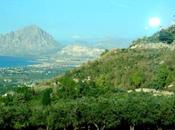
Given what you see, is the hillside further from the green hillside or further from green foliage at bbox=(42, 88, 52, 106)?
green foliage at bbox=(42, 88, 52, 106)

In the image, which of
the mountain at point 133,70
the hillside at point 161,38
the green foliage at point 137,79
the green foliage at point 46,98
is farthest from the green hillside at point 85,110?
the hillside at point 161,38

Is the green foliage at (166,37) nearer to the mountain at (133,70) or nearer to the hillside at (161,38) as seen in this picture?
the hillside at (161,38)

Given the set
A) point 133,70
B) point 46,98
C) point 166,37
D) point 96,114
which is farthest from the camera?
point 166,37

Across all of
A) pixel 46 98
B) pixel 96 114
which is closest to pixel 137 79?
pixel 46 98

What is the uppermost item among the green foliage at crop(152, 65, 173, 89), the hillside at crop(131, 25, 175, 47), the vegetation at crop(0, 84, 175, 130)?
the hillside at crop(131, 25, 175, 47)

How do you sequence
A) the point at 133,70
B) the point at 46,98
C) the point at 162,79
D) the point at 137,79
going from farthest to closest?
1. the point at 133,70
2. the point at 137,79
3. the point at 162,79
4. the point at 46,98

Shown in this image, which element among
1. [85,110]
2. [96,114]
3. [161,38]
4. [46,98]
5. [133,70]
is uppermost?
[161,38]

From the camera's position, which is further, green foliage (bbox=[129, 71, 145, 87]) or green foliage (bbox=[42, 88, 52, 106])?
green foliage (bbox=[129, 71, 145, 87])

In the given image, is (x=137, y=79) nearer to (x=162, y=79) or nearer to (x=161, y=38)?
(x=162, y=79)

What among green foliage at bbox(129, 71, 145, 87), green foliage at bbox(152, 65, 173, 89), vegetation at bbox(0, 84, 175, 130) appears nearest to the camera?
vegetation at bbox(0, 84, 175, 130)

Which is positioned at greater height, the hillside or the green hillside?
the hillside

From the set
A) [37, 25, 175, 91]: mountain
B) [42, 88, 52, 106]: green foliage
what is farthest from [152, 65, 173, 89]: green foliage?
[42, 88, 52, 106]: green foliage

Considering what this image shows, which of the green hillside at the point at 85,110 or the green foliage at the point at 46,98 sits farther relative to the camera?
the green foliage at the point at 46,98

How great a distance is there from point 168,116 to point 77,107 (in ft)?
49.5
